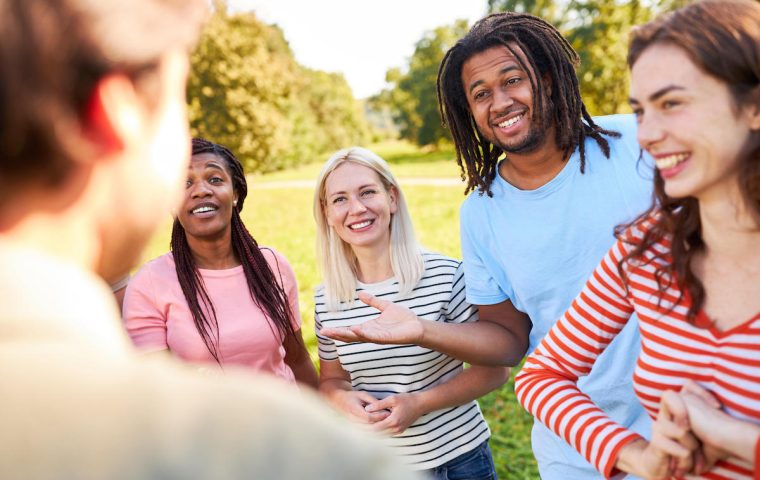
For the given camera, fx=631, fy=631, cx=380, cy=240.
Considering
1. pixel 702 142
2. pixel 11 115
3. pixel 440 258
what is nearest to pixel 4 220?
pixel 11 115

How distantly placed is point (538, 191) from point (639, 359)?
1.02m

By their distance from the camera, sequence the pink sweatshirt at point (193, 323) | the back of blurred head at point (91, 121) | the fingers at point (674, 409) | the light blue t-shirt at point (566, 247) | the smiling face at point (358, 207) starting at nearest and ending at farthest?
the back of blurred head at point (91, 121) → the fingers at point (674, 409) → the light blue t-shirt at point (566, 247) → the pink sweatshirt at point (193, 323) → the smiling face at point (358, 207)

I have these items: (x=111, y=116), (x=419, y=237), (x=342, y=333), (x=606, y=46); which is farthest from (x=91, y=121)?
(x=606, y=46)

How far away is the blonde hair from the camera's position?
299 cm

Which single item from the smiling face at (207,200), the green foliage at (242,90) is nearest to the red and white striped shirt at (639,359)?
the smiling face at (207,200)

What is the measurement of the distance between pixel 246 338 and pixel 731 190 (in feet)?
7.22

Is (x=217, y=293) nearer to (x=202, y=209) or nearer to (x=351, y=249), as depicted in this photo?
(x=202, y=209)

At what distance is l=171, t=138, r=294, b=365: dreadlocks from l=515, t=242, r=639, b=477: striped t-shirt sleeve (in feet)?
5.38

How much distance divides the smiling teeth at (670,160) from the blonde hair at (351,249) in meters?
1.50

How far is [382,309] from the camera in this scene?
2662 millimetres

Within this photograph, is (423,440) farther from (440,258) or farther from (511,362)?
(440,258)

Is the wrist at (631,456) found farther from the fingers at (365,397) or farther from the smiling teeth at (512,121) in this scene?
the smiling teeth at (512,121)

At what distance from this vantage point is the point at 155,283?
3.08 metres

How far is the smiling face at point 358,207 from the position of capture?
3076 millimetres
